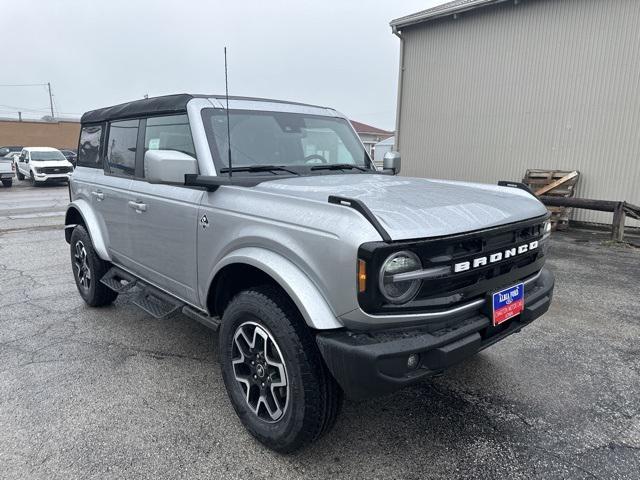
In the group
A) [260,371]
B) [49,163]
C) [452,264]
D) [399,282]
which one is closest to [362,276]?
[399,282]

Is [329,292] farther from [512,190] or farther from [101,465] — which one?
[512,190]

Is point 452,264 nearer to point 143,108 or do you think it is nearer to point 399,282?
point 399,282

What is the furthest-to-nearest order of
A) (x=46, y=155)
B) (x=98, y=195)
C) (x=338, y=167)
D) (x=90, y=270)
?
(x=46, y=155), (x=90, y=270), (x=98, y=195), (x=338, y=167)

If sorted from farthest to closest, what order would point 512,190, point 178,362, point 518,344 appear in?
1. point 518,344
2. point 178,362
3. point 512,190

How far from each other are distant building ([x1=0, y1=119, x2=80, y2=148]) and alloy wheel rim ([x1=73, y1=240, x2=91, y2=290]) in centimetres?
3701

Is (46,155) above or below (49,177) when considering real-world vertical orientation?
above

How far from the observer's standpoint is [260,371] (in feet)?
8.29

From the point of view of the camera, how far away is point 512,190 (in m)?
3.12

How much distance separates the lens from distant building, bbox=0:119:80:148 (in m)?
35.9

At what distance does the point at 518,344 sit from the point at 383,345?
2401mm

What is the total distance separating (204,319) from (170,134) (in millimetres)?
1398

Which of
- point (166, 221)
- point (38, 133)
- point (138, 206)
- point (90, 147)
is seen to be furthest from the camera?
point (38, 133)

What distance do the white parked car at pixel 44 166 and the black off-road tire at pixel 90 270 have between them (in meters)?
17.5

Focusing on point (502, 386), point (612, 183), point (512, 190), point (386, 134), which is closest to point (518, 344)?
point (502, 386)
